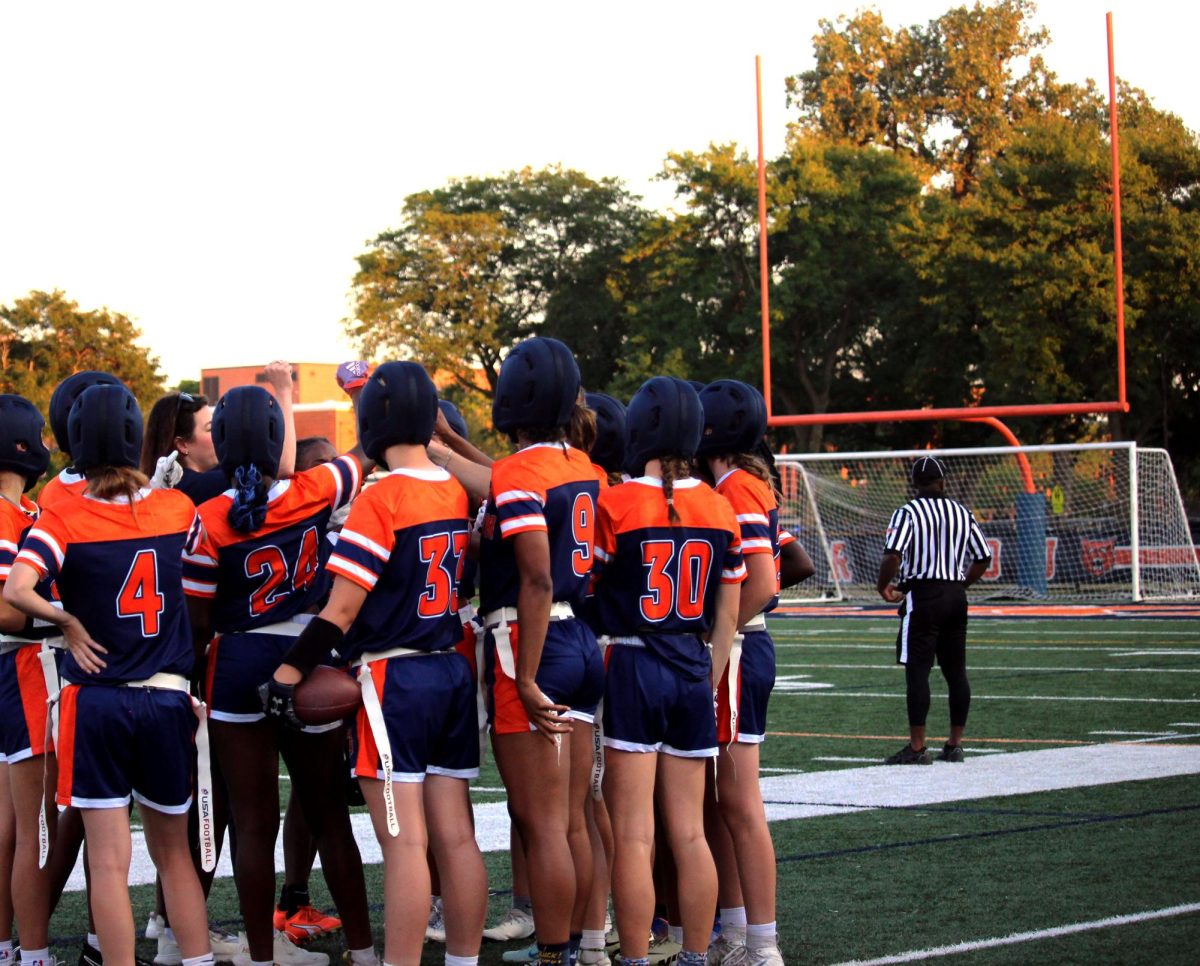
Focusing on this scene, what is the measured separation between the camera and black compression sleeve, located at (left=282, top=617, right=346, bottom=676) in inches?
196

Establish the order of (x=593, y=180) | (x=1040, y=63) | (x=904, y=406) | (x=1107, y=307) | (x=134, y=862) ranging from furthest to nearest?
(x=593, y=180), (x=1040, y=63), (x=904, y=406), (x=1107, y=307), (x=134, y=862)

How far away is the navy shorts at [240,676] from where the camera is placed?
17.7 ft

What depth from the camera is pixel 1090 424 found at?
4044 centimetres

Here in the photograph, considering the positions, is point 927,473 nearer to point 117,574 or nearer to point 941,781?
point 941,781

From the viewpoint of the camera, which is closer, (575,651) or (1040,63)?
(575,651)

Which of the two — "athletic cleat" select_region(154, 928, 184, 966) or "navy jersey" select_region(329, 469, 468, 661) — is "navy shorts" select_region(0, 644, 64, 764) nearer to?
"athletic cleat" select_region(154, 928, 184, 966)

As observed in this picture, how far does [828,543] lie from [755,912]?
24137 millimetres

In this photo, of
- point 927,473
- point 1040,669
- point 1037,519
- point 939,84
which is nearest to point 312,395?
point 939,84

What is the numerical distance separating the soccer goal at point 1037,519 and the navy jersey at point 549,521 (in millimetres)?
20806

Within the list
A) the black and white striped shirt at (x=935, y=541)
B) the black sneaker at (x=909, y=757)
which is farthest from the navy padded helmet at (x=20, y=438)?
the black sneaker at (x=909, y=757)

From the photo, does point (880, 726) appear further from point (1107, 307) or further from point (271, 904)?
point (1107, 307)

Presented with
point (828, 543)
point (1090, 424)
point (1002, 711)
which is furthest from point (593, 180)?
point (1002, 711)

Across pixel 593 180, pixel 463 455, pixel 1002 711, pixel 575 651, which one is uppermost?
pixel 593 180

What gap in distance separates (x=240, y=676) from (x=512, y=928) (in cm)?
163
